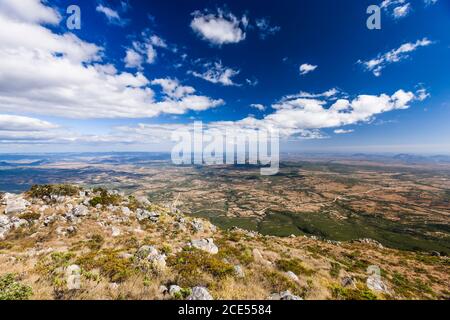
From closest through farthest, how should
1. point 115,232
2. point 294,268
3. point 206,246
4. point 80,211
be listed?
point 294,268, point 206,246, point 115,232, point 80,211

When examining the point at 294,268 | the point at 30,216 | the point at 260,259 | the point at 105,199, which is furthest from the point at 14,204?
the point at 294,268

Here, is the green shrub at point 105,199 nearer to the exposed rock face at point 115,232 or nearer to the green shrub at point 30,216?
the green shrub at point 30,216

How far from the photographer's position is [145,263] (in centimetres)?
1532

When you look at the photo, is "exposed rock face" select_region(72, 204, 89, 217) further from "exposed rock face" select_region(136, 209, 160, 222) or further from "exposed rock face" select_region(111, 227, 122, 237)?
"exposed rock face" select_region(136, 209, 160, 222)

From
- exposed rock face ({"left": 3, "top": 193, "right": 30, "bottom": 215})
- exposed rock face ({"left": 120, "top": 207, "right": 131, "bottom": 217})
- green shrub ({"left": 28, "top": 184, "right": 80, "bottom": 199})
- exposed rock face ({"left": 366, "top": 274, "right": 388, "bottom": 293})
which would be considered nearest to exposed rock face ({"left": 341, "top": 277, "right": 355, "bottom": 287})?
exposed rock face ({"left": 366, "top": 274, "right": 388, "bottom": 293})

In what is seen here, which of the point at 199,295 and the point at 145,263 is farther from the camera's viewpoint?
the point at 145,263

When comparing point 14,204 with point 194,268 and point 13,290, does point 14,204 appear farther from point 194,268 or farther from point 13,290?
point 194,268

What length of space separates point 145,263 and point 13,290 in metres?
6.98

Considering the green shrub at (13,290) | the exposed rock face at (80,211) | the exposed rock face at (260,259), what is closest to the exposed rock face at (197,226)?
the exposed rock face at (260,259)

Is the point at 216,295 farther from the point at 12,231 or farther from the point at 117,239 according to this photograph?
the point at 12,231

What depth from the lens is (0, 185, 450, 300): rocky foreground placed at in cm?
1209

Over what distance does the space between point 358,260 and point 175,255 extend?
2708cm

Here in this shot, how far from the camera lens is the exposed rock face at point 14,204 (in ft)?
82.4
